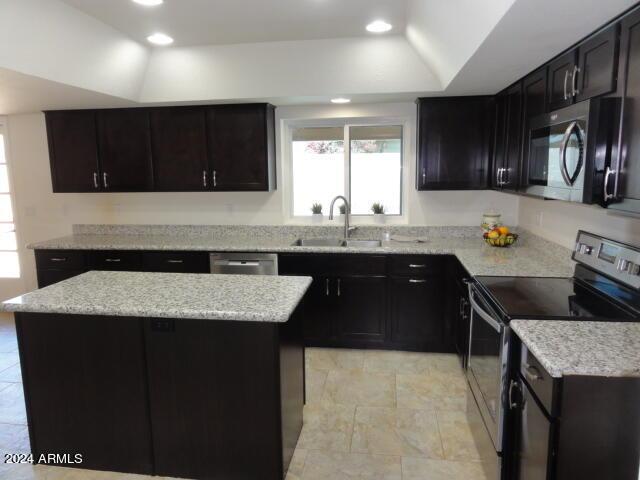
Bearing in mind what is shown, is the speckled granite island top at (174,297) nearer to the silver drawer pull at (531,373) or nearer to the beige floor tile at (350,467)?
the beige floor tile at (350,467)

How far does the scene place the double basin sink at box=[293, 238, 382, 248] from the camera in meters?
3.98

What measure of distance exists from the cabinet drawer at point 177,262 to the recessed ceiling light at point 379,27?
7.27ft

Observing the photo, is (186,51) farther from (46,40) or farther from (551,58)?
(551,58)

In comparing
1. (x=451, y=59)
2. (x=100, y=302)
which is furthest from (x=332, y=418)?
(x=451, y=59)

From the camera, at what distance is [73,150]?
13.4 ft

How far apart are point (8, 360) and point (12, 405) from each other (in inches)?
32.6

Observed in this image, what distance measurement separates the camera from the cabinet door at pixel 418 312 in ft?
11.6

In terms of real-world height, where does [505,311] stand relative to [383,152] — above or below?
below

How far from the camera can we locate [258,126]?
3826 mm

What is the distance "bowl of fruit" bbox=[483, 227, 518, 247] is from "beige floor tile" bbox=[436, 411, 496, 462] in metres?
1.36

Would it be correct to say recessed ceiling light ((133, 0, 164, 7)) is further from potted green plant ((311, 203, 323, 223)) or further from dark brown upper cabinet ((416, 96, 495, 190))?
potted green plant ((311, 203, 323, 223))

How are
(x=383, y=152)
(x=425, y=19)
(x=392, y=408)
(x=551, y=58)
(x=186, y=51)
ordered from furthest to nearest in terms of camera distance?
(x=383, y=152)
(x=186, y=51)
(x=392, y=408)
(x=425, y=19)
(x=551, y=58)

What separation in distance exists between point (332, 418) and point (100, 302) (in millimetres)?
1519

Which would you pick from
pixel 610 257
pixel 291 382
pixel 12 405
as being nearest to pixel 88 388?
pixel 291 382
